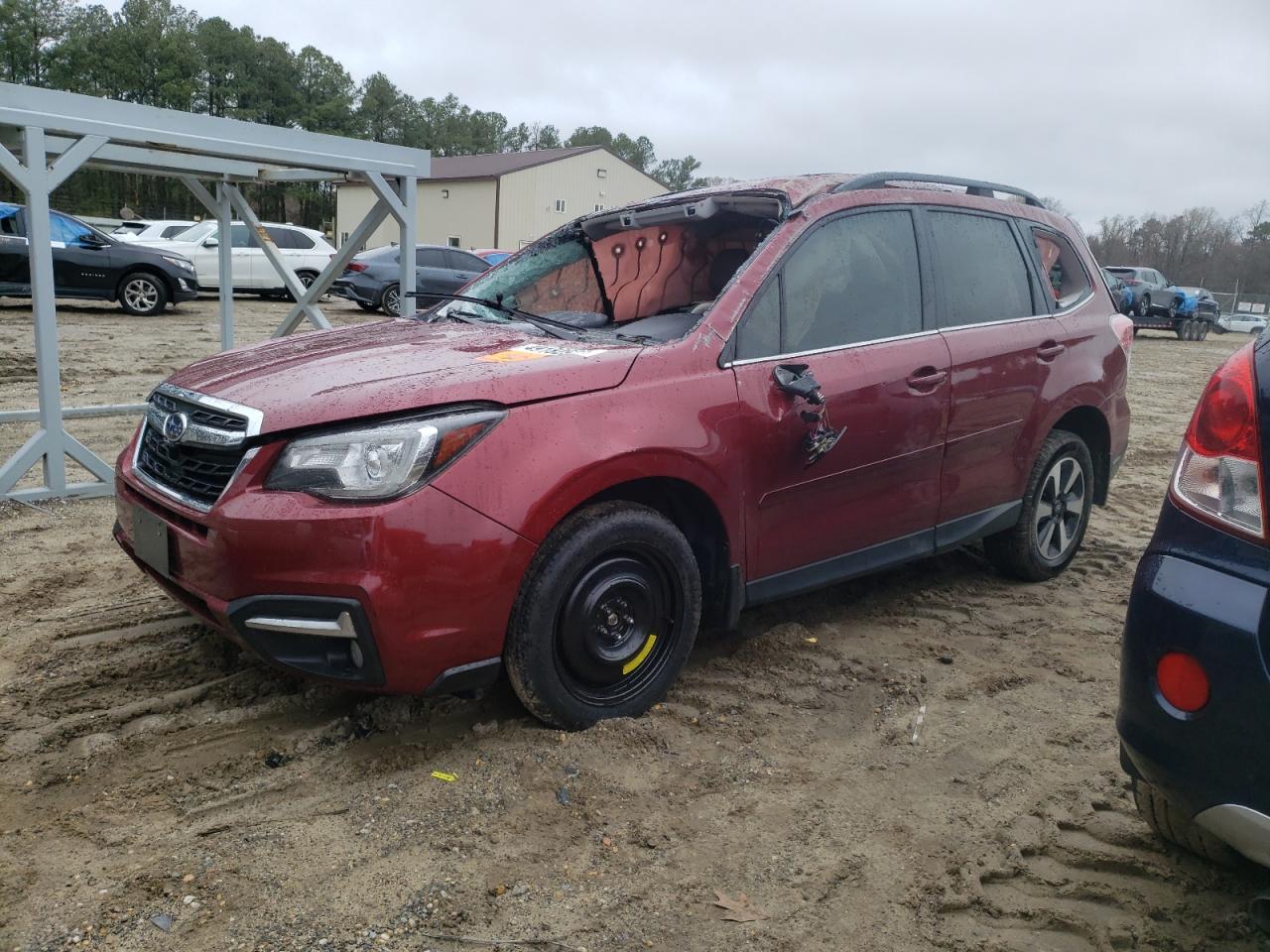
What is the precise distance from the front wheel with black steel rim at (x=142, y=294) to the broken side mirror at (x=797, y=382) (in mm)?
14155

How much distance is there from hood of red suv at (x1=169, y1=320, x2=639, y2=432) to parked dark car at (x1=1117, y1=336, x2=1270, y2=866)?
1.59 meters

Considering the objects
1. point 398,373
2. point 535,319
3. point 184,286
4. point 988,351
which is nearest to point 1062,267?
point 988,351

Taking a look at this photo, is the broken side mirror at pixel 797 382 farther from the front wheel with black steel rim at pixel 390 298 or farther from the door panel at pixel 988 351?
the front wheel with black steel rim at pixel 390 298

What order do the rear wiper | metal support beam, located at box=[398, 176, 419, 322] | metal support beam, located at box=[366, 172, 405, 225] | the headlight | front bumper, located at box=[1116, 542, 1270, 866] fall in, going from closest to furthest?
front bumper, located at box=[1116, 542, 1270, 866]
the headlight
the rear wiper
metal support beam, located at box=[366, 172, 405, 225]
metal support beam, located at box=[398, 176, 419, 322]

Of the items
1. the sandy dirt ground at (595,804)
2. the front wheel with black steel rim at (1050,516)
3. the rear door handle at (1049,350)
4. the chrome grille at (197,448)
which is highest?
the rear door handle at (1049,350)

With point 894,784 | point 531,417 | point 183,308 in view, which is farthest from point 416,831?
point 183,308

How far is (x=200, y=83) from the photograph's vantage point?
62844mm

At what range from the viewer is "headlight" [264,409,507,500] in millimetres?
2695

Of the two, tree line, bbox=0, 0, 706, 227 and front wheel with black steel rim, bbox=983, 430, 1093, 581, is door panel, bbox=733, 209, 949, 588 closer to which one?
front wheel with black steel rim, bbox=983, 430, 1093, 581

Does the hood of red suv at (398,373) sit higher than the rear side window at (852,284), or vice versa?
the rear side window at (852,284)

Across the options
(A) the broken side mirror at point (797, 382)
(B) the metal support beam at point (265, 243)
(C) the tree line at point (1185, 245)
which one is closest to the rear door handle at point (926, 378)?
(A) the broken side mirror at point (797, 382)

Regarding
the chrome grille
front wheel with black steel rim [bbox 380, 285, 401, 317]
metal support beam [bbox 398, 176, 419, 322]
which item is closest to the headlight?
the chrome grille

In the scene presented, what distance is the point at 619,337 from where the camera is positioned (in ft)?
11.4

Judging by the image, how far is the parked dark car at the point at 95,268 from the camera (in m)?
13.7
